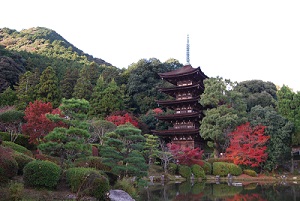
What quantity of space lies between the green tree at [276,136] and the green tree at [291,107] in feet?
2.09

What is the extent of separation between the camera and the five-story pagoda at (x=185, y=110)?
35.8m

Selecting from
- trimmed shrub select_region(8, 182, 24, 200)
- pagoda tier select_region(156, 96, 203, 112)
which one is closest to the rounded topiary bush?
trimmed shrub select_region(8, 182, 24, 200)

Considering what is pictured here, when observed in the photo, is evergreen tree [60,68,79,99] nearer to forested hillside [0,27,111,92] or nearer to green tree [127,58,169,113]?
forested hillside [0,27,111,92]

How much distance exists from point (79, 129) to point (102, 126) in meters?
14.5

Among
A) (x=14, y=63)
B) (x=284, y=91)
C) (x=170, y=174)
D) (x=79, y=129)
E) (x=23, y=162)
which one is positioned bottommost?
(x=170, y=174)

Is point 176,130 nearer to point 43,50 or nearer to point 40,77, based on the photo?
point 40,77

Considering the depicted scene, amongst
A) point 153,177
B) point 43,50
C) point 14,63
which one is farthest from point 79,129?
point 43,50

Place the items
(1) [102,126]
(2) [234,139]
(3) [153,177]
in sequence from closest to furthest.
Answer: (3) [153,177] → (1) [102,126] → (2) [234,139]

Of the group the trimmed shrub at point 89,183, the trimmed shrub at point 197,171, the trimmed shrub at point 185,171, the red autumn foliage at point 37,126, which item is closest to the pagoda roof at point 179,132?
the trimmed shrub at point 197,171

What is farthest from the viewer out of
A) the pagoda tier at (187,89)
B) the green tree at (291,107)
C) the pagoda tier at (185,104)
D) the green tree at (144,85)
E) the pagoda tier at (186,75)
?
the green tree at (144,85)

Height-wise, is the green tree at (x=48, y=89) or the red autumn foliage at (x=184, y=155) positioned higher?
the green tree at (x=48, y=89)

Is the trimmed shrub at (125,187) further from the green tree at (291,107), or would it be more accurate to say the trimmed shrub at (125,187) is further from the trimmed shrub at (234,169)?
the green tree at (291,107)

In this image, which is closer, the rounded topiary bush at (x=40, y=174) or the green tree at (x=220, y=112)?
the rounded topiary bush at (x=40, y=174)

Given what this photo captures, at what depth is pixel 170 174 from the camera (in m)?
28.5
